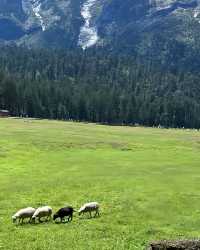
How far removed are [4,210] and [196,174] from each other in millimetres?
27170

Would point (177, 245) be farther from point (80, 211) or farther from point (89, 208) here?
point (80, 211)

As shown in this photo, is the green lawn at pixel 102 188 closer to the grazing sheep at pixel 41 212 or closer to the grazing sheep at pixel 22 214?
the grazing sheep at pixel 22 214

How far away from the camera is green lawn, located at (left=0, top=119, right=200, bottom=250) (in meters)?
36.7

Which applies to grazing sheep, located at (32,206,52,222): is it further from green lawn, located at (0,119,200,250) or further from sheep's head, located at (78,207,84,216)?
sheep's head, located at (78,207,84,216)

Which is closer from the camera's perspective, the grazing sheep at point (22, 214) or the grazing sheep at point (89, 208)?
the grazing sheep at point (22, 214)

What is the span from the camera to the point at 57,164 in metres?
71.6

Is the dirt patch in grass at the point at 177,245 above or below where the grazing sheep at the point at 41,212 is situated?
above

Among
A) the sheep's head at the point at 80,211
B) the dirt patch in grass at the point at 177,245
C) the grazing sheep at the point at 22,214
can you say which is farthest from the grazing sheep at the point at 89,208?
the dirt patch in grass at the point at 177,245

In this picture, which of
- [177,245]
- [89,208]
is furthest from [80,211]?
[177,245]

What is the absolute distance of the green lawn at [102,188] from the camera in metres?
36.7

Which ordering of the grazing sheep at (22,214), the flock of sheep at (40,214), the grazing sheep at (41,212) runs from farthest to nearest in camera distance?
1. the grazing sheep at (41,212)
2. the flock of sheep at (40,214)
3. the grazing sheep at (22,214)

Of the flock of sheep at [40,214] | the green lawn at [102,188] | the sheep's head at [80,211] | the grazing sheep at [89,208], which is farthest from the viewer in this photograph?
the sheep's head at [80,211]

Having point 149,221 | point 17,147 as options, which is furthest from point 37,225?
point 17,147

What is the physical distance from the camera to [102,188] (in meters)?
54.3
